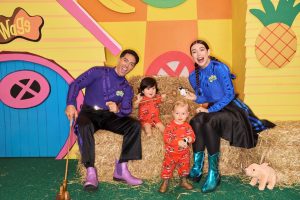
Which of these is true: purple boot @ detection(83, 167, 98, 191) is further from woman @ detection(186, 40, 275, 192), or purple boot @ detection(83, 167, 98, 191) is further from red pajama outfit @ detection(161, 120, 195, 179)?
woman @ detection(186, 40, 275, 192)

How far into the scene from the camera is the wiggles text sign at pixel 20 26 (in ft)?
14.8

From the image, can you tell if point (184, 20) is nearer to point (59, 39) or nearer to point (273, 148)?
point (59, 39)

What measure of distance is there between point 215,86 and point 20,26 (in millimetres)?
2801

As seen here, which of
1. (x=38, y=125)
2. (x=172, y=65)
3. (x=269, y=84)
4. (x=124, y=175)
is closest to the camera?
(x=124, y=175)

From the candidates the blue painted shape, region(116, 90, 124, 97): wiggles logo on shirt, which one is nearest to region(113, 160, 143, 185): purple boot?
region(116, 90, 124, 97): wiggles logo on shirt

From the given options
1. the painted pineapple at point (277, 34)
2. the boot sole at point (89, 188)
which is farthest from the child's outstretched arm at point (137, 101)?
the painted pineapple at point (277, 34)

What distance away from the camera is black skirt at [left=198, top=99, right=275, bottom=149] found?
364cm

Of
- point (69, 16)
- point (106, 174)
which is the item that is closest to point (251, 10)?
point (69, 16)

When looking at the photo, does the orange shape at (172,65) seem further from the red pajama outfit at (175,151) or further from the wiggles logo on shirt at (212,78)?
the red pajama outfit at (175,151)

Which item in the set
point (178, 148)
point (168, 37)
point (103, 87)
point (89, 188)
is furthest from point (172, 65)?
point (89, 188)

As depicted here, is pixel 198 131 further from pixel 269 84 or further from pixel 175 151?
pixel 269 84

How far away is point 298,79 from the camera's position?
15.1 ft

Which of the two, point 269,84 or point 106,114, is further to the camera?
point 269,84

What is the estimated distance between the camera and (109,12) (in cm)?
513
